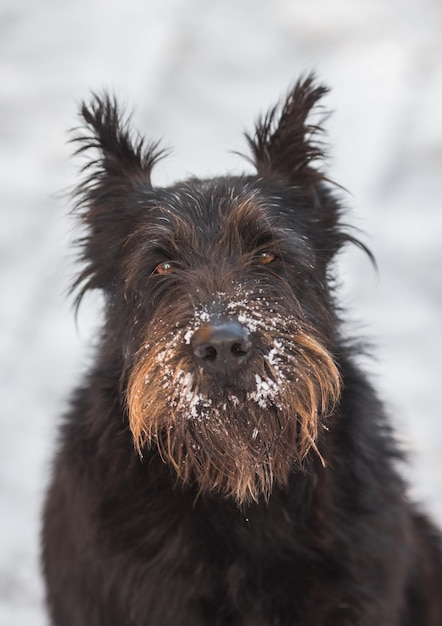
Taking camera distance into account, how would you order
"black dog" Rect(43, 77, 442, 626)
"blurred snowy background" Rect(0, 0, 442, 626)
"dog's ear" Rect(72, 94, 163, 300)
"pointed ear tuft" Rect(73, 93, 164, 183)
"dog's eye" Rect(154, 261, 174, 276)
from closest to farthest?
1. "black dog" Rect(43, 77, 442, 626)
2. "dog's eye" Rect(154, 261, 174, 276)
3. "dog's ear" Rect(72, 94, 163, 300)
4. "pointed ear tuft" Rect(73, 93, 164, 183)
5. "blurred snowy background" Rect(0, 0, 442, 626)

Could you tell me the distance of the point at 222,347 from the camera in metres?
2.77

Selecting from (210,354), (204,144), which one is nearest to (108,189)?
(210,354)

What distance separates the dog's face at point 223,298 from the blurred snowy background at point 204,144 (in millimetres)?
1229

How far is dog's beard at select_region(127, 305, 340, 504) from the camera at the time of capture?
9.43 feet

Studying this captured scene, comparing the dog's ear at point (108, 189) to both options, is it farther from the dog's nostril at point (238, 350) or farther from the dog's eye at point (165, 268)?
the dog's nostril at point (238, 350)

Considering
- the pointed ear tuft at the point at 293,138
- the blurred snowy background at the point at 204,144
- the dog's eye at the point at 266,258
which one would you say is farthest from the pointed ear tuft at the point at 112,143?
the blurred snowy background at the point at 204,144

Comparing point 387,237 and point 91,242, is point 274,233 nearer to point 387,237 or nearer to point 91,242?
point 91,242

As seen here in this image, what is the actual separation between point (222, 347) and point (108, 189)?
1072 millimetres

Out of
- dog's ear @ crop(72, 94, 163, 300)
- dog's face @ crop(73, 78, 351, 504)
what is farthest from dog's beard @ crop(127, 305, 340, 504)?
dog's ear @ crop(72, 94, 163, 300)

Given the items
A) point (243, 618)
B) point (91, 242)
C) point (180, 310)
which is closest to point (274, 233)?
point (180, 310)

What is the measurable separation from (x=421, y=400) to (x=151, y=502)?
270 cm

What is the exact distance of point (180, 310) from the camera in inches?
118

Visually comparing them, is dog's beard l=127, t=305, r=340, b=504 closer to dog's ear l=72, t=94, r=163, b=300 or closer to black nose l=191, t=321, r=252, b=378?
black nose l=191, t=321, r=252, b=378

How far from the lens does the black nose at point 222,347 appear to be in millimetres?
2764
